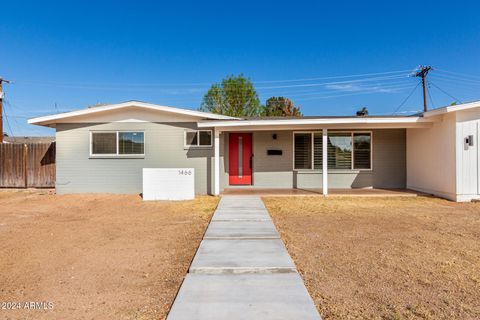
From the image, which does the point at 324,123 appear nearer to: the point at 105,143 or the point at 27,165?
the point at 105,143

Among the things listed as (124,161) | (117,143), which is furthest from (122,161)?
(117,143)

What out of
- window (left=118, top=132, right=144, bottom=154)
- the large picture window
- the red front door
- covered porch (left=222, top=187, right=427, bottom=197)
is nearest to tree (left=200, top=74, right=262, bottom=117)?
the red front door

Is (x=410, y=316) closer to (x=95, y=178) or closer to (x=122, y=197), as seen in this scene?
(x=122, y=197)

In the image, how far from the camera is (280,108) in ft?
124

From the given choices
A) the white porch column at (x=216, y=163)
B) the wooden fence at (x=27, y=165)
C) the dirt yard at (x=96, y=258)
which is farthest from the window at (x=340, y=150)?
the wooden fence at (x=27, y=165)

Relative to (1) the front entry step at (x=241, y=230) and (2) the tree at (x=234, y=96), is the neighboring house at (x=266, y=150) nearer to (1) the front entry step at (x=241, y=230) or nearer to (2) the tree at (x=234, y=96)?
(1) the front entry step at (x=241, y=230)

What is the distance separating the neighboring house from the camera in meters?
8.90

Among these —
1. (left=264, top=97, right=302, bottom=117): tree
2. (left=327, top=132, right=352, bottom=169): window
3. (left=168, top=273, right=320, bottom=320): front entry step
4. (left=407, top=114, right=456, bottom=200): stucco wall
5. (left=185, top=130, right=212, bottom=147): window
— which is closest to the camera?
(left=168, top=273, right=320, bottom=320): front entry step

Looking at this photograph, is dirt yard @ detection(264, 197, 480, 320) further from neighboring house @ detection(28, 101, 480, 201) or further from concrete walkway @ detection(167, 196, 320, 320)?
neighboring house @ detection(28, 101, 480, 201)

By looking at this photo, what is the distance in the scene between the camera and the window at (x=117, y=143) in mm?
10391

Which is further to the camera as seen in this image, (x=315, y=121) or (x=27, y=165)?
(x=27, y=165)

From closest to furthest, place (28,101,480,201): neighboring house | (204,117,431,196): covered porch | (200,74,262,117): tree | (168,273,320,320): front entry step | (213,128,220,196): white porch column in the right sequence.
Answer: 1. (168,273,320,320): front entry step
2. (28,101,480,201): neighboring house
3. (213,128,220,196): white porch column
4. (204,117,431,196): covered porch
5. (200,74,262,117): tree

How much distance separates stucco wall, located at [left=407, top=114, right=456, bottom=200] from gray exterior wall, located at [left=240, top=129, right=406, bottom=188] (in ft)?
1.44

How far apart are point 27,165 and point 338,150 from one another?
12647 mm
